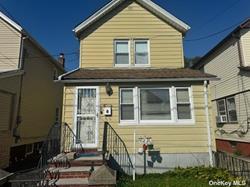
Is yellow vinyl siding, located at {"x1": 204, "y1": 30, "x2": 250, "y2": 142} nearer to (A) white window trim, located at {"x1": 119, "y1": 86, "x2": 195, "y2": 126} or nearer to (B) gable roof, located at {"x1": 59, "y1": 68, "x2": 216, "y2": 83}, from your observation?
(B) gable roof, located at {"x1": 59, "y1": 68, "x2": 216, "y2": 83}

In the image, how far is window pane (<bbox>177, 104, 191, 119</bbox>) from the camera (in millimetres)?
8688

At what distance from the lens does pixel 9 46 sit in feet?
37.7

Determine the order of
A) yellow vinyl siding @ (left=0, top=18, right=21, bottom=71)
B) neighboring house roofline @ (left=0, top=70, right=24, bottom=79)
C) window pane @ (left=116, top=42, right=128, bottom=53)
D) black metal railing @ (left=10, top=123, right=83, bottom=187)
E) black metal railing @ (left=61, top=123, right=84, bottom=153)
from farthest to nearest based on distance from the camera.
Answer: yellow vinyl siding @ (left=0, top=18, right=21, bottom=71), window pane @ (left=116, top=42, right=128, bottom=53), neighboring house roofline @ (left=0, top=70, right=24, bottom=79), black metal railing @ (left=61, top=123, right=84, bottom=153), black metal railing @ (left=10, top=123, right=83, bottom=187)

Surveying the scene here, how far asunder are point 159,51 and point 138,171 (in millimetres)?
5575

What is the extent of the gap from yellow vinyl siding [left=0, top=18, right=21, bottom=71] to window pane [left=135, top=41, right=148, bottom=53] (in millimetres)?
6223

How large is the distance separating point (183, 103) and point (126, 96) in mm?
2316

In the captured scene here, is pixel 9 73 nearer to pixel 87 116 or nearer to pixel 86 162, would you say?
pixel 87 116

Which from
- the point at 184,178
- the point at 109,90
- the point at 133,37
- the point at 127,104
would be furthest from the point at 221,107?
the point at 109,90

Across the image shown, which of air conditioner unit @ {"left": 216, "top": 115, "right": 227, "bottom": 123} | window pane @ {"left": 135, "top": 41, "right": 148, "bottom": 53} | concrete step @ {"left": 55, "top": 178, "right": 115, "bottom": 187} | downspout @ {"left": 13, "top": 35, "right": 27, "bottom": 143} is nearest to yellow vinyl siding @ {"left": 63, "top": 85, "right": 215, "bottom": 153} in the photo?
concrete step @ {"left": 55, "top": 178, "right": 115, "bottom": 187}

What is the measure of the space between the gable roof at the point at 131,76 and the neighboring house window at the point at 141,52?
92 cm

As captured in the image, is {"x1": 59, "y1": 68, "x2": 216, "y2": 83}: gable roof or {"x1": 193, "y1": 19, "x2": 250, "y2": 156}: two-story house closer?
{"x1": 59, "y1": 68, "x2": 216, "y2": 83}: gable roof

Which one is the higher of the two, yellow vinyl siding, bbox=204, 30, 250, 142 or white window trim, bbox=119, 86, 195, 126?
yellow vinyl siding, bbox=204, 30, 250, 142

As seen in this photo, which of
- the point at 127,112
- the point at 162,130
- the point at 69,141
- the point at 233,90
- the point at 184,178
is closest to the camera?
the point at 184,178

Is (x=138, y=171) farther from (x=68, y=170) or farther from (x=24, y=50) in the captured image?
(x=24, y=50)
